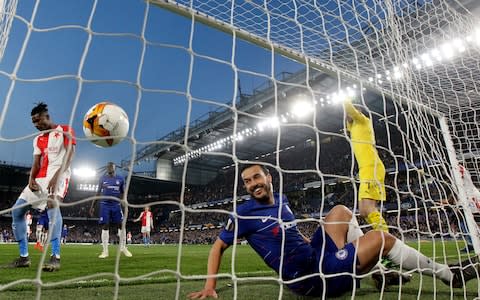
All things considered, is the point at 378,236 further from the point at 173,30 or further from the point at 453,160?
the point at 173,30

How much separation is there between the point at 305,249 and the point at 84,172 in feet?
125

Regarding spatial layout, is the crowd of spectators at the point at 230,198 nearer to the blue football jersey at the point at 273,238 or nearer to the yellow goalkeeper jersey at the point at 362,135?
the yellow goalkeeper jersey at the point at 362,135

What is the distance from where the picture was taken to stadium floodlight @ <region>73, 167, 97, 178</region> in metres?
34.6

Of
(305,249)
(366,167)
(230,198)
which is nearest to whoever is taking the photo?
(305,249)

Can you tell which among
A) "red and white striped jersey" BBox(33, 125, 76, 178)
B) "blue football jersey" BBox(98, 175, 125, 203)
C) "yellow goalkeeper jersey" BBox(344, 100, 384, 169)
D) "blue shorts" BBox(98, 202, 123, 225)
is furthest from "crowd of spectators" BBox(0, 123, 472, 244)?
"red and white striped jersey" BBox(33, 125, 76, 178)

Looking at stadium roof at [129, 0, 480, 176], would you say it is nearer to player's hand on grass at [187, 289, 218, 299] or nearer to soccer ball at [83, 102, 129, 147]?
soccer ball at [83, 102, 129, 147]

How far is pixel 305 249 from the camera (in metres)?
2.17

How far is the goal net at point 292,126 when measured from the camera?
5.87 ft

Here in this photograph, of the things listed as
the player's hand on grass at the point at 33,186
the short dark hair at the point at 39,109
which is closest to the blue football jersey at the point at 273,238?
the short dark hair at the point at 39,109

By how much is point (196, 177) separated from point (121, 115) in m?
34.6

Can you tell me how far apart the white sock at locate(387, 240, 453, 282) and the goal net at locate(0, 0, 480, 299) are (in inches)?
6.8

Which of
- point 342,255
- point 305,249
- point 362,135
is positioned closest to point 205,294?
point 305,249

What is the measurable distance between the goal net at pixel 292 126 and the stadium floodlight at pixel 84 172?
729 millimetres

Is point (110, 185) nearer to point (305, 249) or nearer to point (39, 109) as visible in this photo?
point (39, 109)
